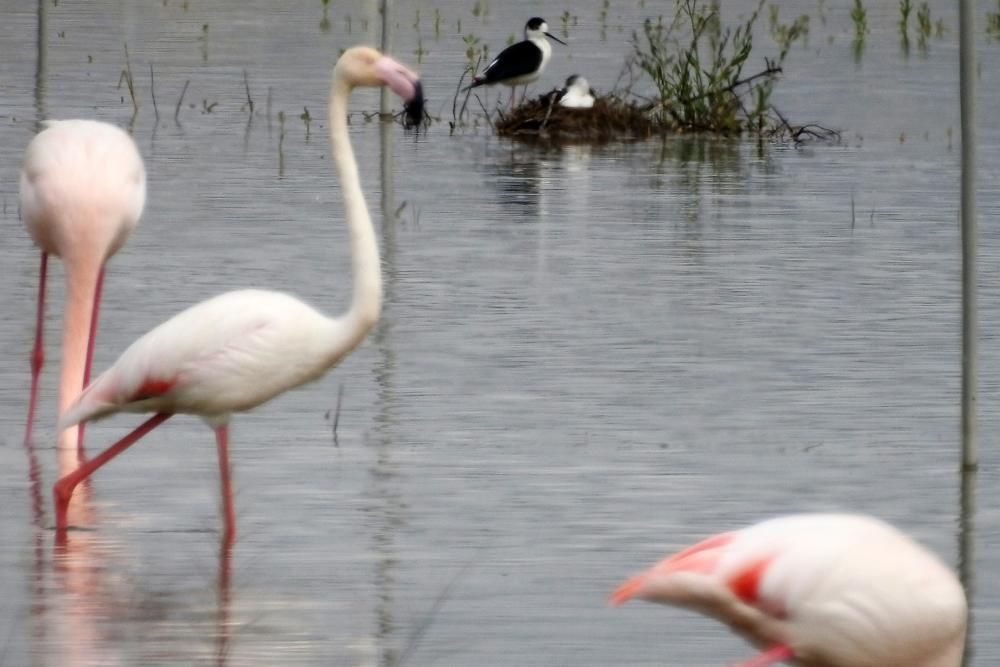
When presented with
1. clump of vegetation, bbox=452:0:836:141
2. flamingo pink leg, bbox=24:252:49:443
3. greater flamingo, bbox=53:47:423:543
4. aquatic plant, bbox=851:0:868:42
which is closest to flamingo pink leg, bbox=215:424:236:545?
greater flamingo, bbox=53:47:423:543

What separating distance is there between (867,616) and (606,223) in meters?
8.96

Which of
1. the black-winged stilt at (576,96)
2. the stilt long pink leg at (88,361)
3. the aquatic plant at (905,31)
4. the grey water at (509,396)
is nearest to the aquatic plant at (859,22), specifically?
the aquatic plant at (905,31)

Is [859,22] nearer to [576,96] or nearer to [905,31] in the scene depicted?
[905,31]

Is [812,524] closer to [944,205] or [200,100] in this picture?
[944,205]

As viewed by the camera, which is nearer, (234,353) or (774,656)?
(774,656)

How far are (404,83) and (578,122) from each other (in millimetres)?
11103

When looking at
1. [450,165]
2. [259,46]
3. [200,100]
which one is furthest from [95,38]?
[450,165]

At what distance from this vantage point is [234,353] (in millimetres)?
7117

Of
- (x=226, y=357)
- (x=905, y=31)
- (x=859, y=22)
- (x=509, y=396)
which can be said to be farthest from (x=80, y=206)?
(x=905, y=31)

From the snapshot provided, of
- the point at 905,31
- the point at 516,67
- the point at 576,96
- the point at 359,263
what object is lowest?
the point at 359,263

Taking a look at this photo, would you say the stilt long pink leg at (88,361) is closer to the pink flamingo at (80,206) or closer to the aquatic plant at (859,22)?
the pink flamingo at (80,206)

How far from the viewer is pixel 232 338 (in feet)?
23.4

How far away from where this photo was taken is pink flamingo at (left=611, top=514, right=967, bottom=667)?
4934mm

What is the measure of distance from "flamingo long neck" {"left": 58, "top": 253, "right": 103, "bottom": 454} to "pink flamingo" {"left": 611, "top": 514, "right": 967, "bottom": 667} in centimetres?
319
